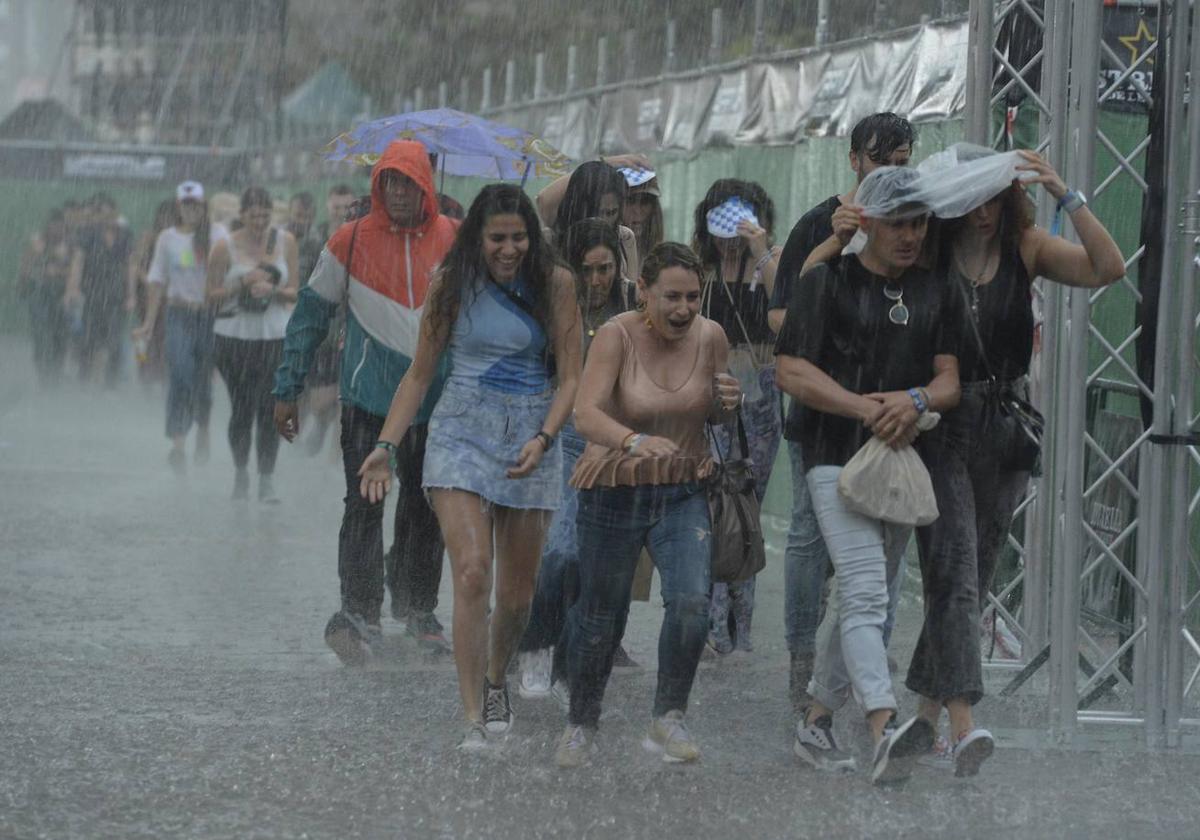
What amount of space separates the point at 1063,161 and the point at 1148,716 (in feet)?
6.39

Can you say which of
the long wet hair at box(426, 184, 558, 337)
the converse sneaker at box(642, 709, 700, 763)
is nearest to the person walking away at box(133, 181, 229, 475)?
the long wet hair at box(426, 184, 558, 337)

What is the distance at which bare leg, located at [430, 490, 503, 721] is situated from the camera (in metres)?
6.91

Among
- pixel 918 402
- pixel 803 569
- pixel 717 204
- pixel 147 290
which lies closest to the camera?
pixel 918 402

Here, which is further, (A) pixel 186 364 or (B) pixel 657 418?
(A) pixel 186 364

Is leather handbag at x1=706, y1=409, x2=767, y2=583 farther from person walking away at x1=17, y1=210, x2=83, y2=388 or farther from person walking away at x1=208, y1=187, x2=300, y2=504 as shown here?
person walking away at x1=17, y1=210, x2=83, y2=388

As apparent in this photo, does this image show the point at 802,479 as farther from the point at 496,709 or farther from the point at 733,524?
the point at 496,709

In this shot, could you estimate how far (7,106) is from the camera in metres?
84.0

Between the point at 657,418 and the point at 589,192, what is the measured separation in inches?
62.2

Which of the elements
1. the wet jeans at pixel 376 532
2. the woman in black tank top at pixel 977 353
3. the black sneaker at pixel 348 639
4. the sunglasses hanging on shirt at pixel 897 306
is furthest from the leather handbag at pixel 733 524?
the black sneaker at pixel 348 639

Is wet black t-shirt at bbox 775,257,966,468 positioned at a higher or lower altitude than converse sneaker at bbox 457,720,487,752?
higher

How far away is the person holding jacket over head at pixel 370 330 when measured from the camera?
851 cm

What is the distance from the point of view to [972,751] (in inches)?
252

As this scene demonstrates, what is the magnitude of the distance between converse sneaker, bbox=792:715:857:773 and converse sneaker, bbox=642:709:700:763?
33cm

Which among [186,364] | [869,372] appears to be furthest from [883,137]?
[186,364]
